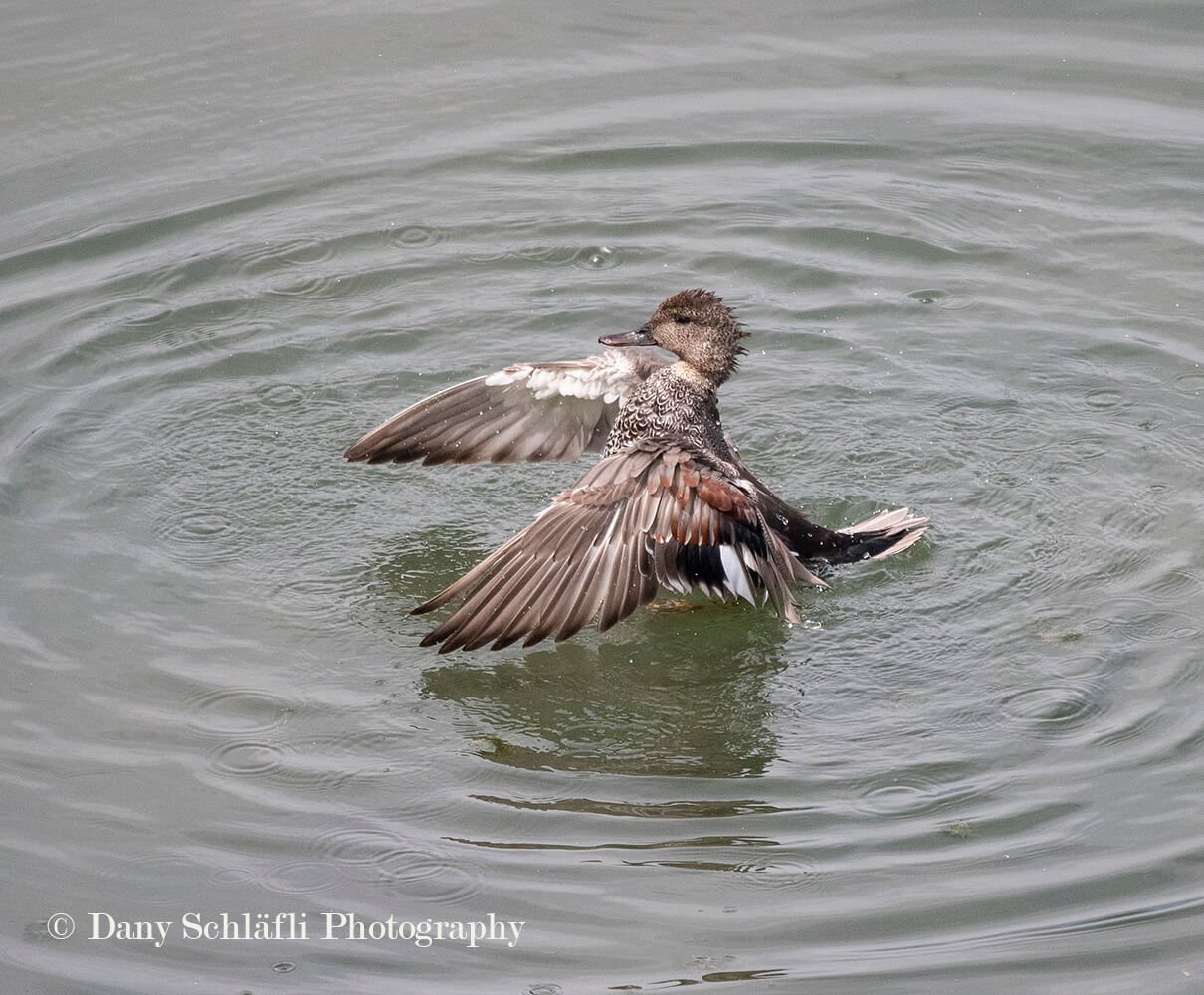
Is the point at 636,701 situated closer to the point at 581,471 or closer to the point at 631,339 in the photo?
the point at 631,339

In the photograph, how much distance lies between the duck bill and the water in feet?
3.30

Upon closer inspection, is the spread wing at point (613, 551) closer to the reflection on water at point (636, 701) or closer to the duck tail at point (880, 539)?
the reflection on water at point (636, 701)

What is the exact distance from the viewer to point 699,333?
7.62 m

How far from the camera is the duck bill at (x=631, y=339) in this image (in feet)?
25.1

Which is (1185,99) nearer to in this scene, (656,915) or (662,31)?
(662,31)

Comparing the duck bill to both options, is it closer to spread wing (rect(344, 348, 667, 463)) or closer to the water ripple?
spread wing (rect(344, 348, 667, 463))

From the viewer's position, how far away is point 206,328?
370 inches

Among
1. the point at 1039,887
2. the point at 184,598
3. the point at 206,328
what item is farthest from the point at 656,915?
the point at 206,328

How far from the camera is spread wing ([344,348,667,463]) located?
7.98 meters

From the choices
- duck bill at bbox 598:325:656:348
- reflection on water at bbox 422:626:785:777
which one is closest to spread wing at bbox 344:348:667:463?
duck bill at bbox 598:325:656:348

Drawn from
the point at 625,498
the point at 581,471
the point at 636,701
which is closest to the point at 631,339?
the point at 581,471

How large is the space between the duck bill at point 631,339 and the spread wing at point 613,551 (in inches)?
35.2

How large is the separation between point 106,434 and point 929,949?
209 inches

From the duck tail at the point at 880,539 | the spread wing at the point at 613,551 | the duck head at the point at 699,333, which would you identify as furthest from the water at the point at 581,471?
the duck head at the point at 699,333
